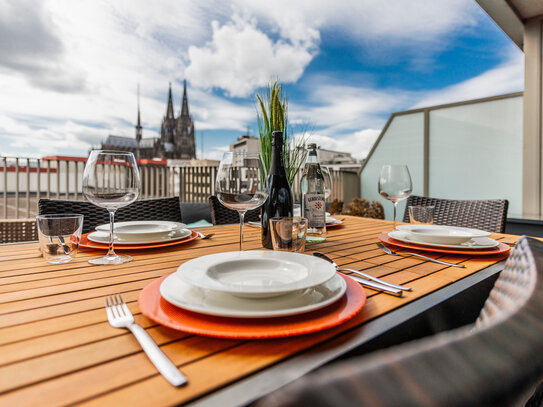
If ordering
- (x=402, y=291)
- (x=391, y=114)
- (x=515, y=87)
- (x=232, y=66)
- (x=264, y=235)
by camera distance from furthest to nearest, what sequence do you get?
(x=232, y=66), (x=391, y=114), (x=515, y=87), (x=264, y=235), (x=402, y=291)

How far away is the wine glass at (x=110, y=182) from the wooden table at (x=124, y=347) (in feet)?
0.57

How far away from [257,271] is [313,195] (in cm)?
52

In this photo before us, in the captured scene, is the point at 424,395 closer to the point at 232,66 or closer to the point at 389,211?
the point at 389,211

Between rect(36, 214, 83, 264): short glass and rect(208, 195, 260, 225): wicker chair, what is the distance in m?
1.14

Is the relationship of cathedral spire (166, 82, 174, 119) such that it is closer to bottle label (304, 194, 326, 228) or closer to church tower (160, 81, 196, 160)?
church tower (160, 81, 196, 160)

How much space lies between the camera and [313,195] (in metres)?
1.06

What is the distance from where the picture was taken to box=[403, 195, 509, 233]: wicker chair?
1.61 m

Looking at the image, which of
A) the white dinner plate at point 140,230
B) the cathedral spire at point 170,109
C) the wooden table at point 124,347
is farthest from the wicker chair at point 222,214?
the cathedral spire at point 170,109

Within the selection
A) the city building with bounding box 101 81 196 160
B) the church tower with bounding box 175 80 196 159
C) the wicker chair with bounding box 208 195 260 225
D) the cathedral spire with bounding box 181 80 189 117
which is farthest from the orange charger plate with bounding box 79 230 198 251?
the cathedral spire with bounding box 181 80 189 117

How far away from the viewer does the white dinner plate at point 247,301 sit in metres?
0.39

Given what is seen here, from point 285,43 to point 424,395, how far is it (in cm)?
1859

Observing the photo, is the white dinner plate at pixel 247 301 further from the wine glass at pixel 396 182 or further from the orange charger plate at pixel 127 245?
the wine glass at pixel 396 182

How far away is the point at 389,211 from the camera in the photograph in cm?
467

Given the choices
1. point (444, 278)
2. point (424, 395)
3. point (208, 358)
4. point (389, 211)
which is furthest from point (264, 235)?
point (389, 211)
